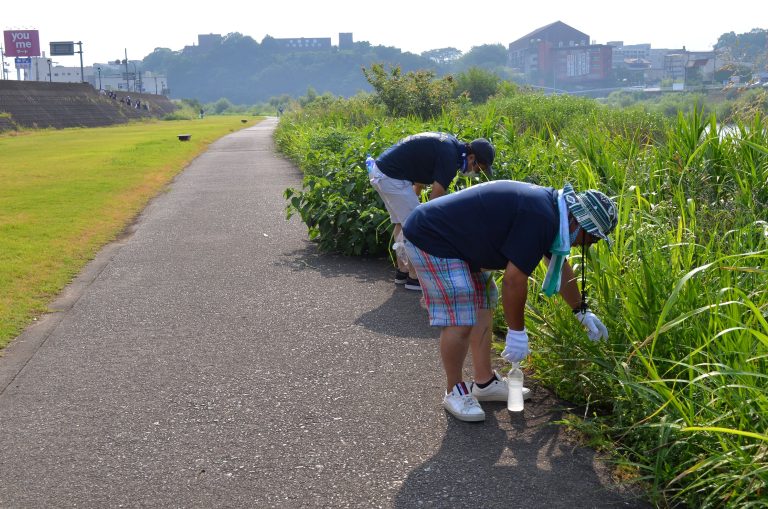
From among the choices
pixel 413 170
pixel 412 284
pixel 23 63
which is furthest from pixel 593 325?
pixel 23 63

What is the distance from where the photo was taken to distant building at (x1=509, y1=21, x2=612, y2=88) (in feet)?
356

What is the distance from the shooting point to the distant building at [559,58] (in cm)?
10844

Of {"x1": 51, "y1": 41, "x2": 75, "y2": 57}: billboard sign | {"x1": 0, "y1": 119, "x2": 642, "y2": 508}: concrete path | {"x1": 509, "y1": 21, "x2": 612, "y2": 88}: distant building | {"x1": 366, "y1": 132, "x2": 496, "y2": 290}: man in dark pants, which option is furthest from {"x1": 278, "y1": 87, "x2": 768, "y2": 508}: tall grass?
{"x1": 51, "y1": 41, "x2": 75, "y2": 57}: billboard sign

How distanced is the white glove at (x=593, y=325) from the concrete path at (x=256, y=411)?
57 cm

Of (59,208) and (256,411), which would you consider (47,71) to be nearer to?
(59,208)

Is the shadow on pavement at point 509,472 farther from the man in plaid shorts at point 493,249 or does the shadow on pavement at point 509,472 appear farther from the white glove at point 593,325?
the white glove at point 593,325

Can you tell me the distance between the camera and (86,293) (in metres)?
8.41

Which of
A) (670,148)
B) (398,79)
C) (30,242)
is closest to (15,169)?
(398,79)

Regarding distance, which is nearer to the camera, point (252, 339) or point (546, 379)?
point (546, 379)

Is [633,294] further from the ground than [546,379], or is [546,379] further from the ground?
[633,294]

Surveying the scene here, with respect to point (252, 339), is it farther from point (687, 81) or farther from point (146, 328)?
point (687, 81)

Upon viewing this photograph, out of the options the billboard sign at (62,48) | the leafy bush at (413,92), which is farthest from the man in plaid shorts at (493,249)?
the billboard sign at (62,48)

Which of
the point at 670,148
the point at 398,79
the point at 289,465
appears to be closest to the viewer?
the point at 289,465

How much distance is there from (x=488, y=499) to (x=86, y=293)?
5.70 meters
